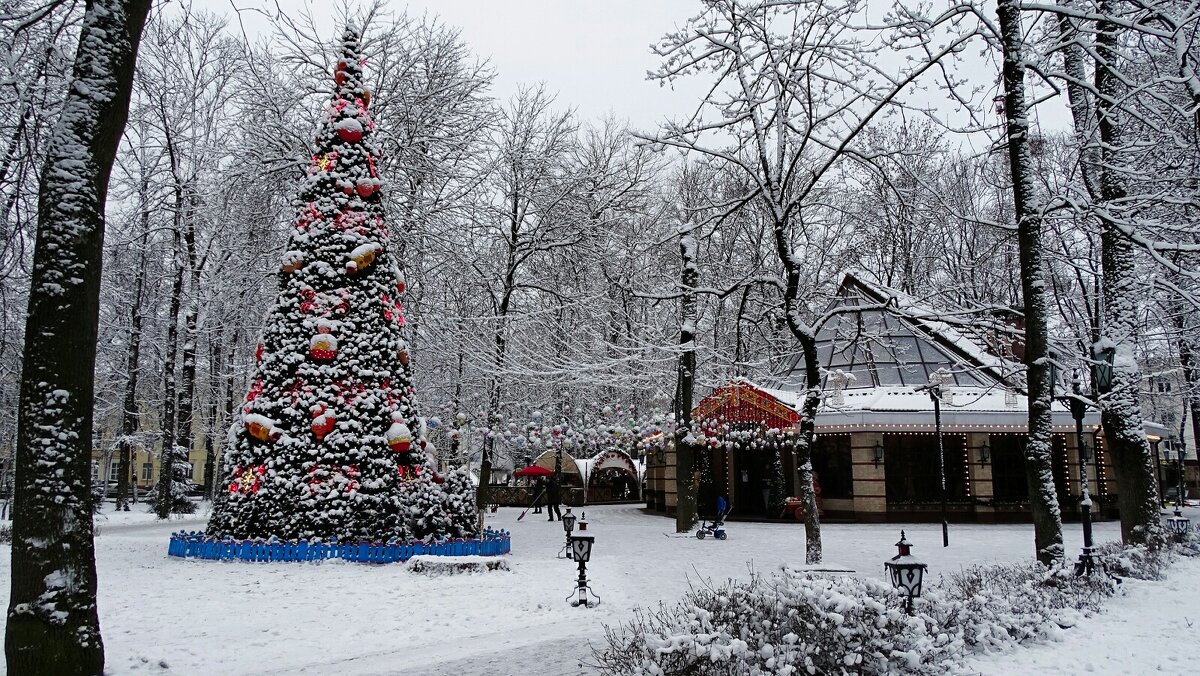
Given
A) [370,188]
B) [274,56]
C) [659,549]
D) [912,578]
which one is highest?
[274,56]

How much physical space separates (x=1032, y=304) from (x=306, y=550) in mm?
11953

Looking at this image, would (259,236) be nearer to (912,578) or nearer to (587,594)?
(587,594)

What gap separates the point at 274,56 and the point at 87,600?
2020 centimetres

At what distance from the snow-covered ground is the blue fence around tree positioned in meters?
0.31

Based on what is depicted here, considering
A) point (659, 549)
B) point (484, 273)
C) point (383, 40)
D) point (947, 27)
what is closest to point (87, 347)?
point (947, 27)

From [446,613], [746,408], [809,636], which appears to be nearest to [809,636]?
[809,636]

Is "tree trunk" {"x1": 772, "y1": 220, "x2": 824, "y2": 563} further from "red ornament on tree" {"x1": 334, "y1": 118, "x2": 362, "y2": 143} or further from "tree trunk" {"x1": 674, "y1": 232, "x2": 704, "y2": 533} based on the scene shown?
"red ornament on tree" {"x1": 334, "y1": 118, "x2": 362, "y2": 143}

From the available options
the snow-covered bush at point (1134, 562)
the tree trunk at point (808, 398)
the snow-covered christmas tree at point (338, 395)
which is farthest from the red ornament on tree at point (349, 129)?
the snow-covered bush at point (1134, 562)

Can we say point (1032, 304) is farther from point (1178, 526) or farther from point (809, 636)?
point (1178, 526)

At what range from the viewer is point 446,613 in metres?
10.2

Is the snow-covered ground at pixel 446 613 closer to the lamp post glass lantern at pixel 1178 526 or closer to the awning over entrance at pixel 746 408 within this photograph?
the lamp post glass lantern at pixel 1178 526

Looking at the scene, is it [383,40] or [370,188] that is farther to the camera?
[383,40]

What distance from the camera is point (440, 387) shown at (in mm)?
31359

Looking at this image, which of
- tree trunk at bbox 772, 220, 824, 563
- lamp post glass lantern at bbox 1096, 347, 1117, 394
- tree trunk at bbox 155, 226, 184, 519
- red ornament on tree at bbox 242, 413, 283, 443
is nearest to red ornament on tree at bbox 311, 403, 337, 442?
red ornament on tree at bbox 242, 413, 283, 443
